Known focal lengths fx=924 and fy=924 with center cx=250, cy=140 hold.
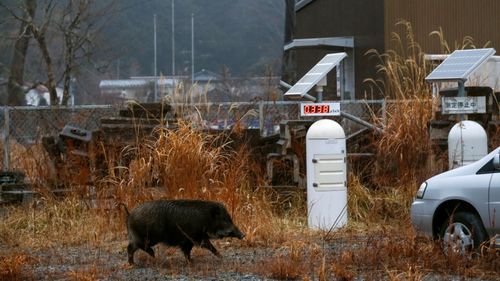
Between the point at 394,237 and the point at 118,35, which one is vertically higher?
the point at 118,35

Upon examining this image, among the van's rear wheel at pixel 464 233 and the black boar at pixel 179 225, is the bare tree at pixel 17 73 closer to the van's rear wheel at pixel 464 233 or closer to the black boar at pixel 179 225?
the black boar at pixel 179 225

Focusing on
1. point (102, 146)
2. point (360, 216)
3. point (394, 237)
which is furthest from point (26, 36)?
point (394, 237)

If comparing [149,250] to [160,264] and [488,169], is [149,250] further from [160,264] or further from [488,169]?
[488,169]

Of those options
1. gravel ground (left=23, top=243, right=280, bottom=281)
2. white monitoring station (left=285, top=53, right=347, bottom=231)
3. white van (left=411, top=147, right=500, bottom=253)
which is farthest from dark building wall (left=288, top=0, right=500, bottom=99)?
gravel ground (left=23, top=243, right=280, bottom=281)

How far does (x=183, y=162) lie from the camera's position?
13391 mm

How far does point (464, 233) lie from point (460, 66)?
3.76 meters

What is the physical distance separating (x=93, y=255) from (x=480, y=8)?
16760mm

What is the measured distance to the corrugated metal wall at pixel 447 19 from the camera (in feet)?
81.6

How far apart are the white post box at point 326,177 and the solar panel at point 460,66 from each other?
62.2 inches

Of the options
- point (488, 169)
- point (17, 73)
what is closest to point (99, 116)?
point (488, 169)

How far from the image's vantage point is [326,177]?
13.1 m

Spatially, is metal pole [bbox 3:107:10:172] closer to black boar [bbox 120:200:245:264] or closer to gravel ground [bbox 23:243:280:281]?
gravel ground [bbox 23:243:280:281]

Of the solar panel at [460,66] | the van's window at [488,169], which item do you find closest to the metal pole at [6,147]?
the solar panel at [460,66]

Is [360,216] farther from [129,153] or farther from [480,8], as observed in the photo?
[480,8]
